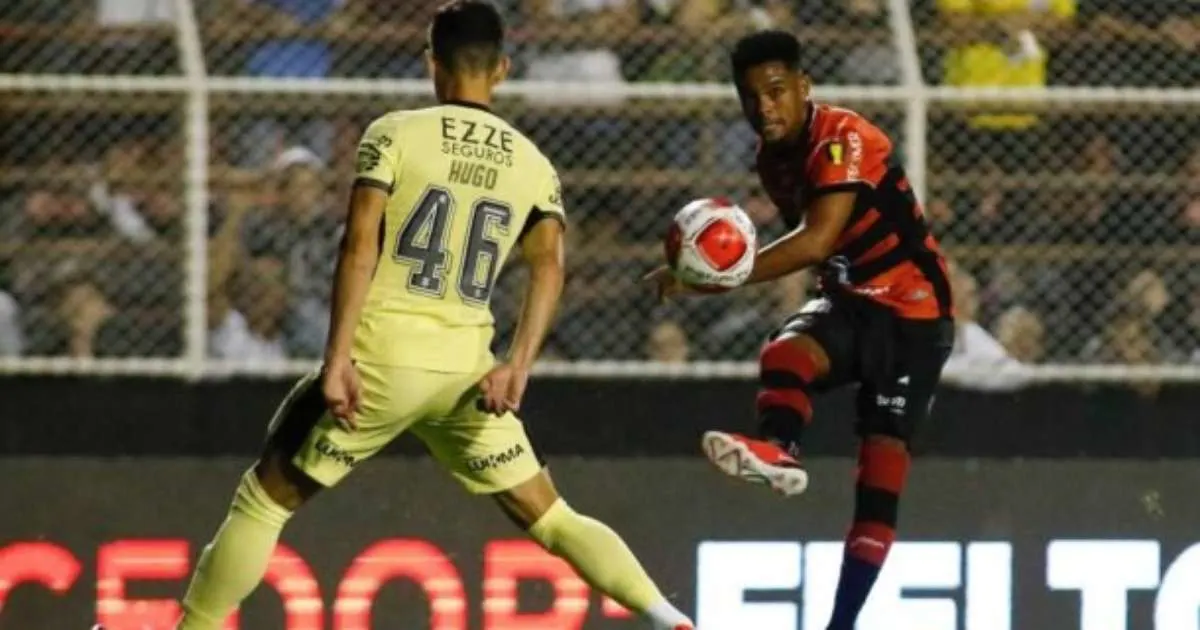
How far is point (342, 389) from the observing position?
7.16 m

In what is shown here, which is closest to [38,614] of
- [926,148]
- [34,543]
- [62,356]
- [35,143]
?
[34,543]

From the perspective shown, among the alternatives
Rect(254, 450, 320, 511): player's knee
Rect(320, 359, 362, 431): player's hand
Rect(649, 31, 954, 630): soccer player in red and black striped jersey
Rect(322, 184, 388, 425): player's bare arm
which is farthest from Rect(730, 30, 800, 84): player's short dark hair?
Rect(254, 450, 320, 511): player's knee

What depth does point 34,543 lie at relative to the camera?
9297 millimetres

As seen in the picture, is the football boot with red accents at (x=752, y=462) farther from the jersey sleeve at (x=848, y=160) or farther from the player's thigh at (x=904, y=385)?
the jersey sleeve at (x=848, y=160)

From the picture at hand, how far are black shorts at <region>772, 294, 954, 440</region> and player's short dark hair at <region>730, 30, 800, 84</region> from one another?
82cm

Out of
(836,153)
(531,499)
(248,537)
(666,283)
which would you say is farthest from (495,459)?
(836,153)

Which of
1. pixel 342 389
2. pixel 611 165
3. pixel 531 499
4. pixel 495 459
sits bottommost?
pixel 531 499

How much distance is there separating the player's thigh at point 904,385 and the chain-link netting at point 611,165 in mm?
1589

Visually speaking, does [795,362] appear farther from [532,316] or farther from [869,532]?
[532,316]

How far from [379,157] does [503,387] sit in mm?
701

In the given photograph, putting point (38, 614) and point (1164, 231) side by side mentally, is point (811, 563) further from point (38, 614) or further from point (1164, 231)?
point (38, 614)

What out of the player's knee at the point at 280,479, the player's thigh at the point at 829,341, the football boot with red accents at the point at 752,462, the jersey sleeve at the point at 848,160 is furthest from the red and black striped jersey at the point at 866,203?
the player's knee at the point at 280,479

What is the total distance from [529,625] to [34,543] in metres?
1.70

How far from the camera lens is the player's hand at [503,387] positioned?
24.1 ft
